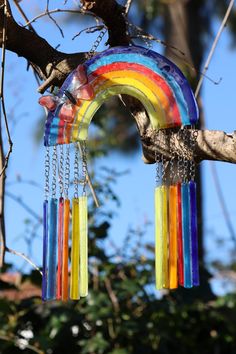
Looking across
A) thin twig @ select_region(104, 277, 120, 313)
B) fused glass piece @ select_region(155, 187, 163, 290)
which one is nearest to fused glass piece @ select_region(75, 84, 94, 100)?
fused glass piece @ select_region(155, 187, 163, 290)

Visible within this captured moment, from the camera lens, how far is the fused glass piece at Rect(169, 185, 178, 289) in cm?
190

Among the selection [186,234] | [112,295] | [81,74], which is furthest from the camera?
[112,295]

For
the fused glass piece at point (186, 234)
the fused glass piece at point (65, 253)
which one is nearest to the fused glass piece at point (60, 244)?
the fused glass piece at point (65, 253)

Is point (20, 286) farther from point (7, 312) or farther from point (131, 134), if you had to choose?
point (131, 134)

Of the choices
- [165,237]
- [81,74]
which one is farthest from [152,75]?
[165,237]

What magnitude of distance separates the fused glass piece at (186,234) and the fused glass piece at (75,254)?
9.8 inches

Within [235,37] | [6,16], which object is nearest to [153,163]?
[6,16]

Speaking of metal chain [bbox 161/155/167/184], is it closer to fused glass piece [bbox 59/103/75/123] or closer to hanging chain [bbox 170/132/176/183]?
hanging chain [bbox 170/132/176/183]

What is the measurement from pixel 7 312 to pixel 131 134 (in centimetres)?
1060

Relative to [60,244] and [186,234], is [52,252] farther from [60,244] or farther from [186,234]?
[186,234]

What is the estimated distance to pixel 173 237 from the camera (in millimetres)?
1913

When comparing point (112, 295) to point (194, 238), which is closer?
point (194, 238)

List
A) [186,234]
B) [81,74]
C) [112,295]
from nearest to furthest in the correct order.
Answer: [186,234]
[81,74]
[112,295]

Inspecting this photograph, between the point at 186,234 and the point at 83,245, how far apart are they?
0.24 meters
